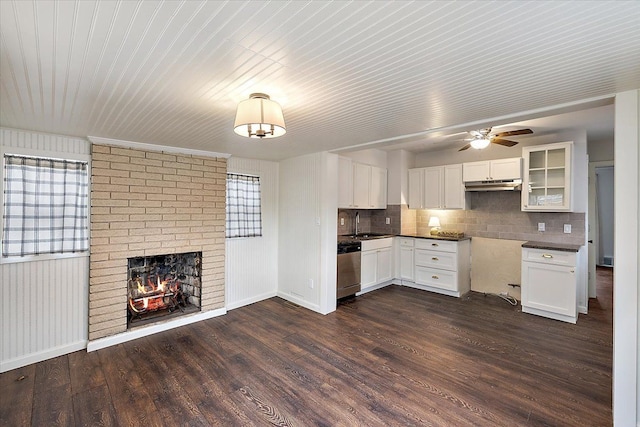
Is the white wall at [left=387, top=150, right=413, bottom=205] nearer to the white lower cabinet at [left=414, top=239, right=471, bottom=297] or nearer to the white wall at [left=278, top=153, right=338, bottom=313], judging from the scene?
the white lower cabinet at [left=414, top=239, right=471, bottom=297]

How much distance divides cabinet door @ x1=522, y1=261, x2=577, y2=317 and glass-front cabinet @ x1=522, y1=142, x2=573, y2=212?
0.87 metres

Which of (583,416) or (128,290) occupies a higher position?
(128,290)

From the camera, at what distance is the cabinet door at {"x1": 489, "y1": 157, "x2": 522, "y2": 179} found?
14.3 feet

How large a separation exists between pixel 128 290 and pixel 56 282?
703 mm

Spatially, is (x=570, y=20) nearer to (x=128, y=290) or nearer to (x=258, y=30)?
(x=258, y=30)

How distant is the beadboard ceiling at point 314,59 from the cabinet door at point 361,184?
2.57m

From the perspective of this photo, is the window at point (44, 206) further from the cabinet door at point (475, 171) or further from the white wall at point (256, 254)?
the cabinet door at point (475, 171)

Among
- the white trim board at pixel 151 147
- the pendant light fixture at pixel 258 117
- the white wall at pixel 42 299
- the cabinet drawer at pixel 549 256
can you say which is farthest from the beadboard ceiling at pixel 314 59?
the cabinet drawer at pixel 549 256

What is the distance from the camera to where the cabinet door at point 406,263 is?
5.40m

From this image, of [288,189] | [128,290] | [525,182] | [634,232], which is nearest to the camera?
[634,232]

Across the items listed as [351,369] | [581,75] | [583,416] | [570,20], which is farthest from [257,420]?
[581,75]

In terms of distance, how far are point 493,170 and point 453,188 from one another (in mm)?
692

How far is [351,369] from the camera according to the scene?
9.01 feet

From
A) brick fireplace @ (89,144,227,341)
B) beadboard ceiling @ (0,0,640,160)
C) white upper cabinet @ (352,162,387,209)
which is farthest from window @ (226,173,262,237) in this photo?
beadboard ceiling @ (0,0,640,160)
